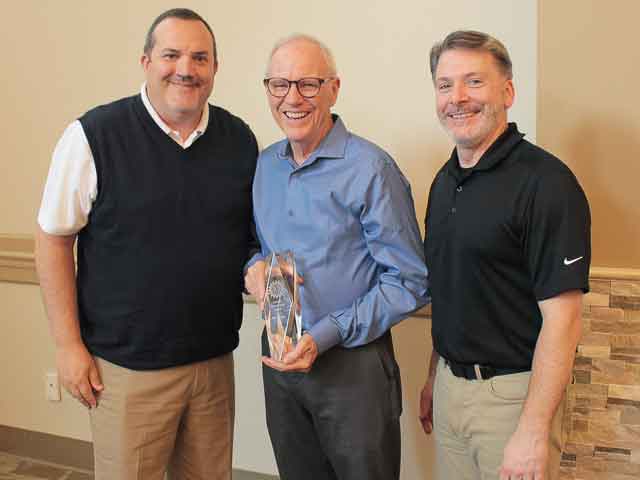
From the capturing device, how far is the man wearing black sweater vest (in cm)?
190

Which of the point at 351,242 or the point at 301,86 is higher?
the point at 301,86

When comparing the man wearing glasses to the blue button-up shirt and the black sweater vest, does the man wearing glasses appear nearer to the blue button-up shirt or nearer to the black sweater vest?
the blue button-up shirt

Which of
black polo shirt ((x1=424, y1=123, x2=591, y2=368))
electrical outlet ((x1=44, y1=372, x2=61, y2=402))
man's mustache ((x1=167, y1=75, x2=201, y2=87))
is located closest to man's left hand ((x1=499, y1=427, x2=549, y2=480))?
black polo shirt ((x1=424, y1=123, x2=591, y2=368))

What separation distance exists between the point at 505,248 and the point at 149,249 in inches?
37.9

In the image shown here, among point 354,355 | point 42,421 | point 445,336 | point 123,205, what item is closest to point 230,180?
point 123,205

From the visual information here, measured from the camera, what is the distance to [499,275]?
1562mm

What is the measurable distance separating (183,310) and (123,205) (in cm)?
34

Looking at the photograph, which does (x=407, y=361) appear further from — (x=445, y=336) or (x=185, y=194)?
(x=185, y=194)

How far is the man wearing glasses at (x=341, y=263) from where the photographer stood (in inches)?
70.7

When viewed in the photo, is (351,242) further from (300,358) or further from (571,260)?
(571,260)

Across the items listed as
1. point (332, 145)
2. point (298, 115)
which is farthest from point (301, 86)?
point (332, 145)

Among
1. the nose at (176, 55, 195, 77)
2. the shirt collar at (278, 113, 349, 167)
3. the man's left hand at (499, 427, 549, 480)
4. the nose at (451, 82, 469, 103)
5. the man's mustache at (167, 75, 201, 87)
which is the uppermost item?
the nose at (176, 55, 195, 77)

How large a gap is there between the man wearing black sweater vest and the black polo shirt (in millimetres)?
669

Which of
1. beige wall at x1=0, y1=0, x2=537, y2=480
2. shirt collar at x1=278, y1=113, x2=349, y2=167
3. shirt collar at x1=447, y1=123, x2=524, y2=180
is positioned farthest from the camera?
beige wall at x1=0, y1=0, x2=537, y2=480
